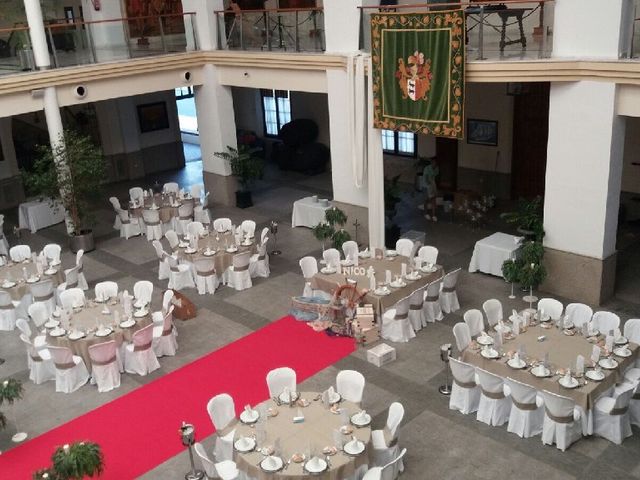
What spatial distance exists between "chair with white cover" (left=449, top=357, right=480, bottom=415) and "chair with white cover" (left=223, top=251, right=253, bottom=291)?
6.32 metres

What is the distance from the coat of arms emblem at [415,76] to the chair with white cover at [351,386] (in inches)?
276

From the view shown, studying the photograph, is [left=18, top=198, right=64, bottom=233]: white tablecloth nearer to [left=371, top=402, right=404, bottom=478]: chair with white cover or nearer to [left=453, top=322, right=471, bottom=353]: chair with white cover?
[left=453, top=322, right=471, bottom=353]: chair with white cover

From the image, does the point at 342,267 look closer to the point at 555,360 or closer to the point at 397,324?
the point at 397,324

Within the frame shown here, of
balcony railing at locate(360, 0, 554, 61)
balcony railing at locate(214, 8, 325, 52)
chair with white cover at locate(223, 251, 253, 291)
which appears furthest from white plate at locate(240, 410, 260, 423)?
balcony railing at locate(214, 8, 325, 52)

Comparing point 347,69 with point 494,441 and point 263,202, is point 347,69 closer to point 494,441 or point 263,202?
point 263,202

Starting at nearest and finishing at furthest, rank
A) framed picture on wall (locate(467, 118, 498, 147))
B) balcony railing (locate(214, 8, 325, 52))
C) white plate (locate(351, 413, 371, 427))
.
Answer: white plate (locate(351, 413, 371, 427)) → balcony railing (locate(214, 8, 325, 52)) → framed picture on wall (locate(467, 118, 498, 147))

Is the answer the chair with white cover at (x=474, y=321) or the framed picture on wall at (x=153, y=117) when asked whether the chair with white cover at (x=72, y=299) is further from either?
the framed picture on wall at (x=153, y=117)

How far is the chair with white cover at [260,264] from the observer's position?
53.5 ft

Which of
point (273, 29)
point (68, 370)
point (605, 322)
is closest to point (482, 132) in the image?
point (273, 29)

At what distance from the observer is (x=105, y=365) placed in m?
12.0

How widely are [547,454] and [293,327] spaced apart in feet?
18.8

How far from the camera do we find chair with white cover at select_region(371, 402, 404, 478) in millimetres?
9180

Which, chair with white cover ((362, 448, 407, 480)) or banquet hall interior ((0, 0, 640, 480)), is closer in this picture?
chair with white cover ((362, 448, 407, 480))

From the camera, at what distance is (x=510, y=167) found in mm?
20672
